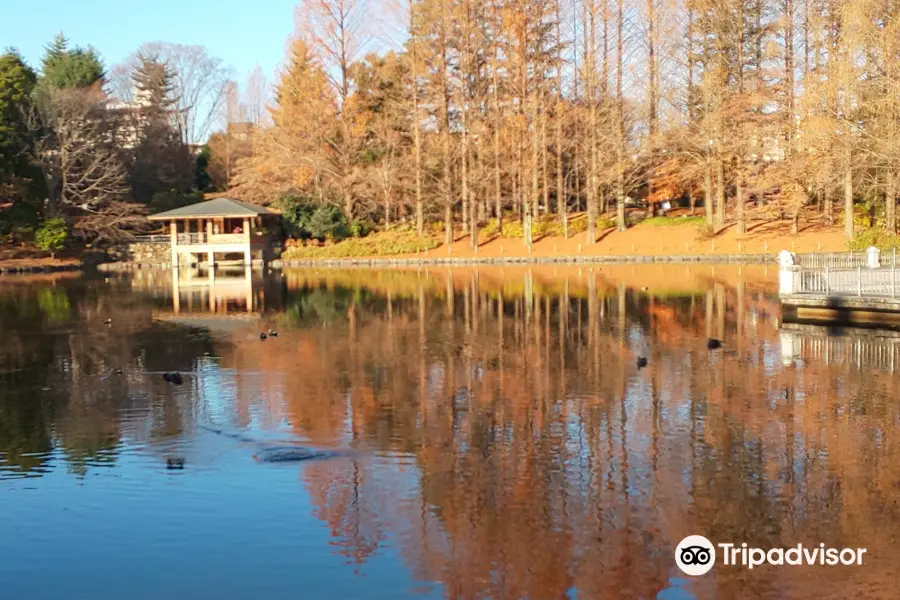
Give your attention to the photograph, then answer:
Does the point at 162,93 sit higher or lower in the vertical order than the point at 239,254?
higher

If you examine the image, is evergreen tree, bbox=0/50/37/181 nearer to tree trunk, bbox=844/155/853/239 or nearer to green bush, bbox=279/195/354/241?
green bush, bbox=279/195/354/241

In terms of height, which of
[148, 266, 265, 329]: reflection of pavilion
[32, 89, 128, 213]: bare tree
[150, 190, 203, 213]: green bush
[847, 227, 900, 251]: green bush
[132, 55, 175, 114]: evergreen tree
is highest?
[132, 55, 175, 114]: evergreen tree

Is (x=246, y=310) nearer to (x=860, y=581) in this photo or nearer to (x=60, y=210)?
(x=860, y=581)

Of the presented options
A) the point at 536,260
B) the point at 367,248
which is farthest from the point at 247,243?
the point at 536,260

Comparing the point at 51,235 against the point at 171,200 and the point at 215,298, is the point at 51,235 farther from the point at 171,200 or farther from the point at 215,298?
the point at 215,298

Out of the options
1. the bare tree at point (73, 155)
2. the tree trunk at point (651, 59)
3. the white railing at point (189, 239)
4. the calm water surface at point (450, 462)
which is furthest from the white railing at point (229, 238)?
the calm water surface at point (450, 462)

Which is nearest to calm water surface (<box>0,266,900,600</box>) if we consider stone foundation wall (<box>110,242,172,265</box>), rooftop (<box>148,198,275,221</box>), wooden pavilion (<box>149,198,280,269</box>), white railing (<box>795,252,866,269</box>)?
white railing (<box>795,252,866,269</box>)

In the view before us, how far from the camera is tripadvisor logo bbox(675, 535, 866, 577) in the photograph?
7039 mm

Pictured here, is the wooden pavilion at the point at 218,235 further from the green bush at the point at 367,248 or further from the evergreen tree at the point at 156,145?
the evergreen tree at the point at 156,145

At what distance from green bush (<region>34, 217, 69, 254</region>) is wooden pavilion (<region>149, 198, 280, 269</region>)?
4.86 metres

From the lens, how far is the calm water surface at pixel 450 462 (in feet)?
23.4

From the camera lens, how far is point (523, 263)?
4541 centimetres

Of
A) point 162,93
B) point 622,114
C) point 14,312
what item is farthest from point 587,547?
point 162,93

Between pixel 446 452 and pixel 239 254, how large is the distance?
152 feet
